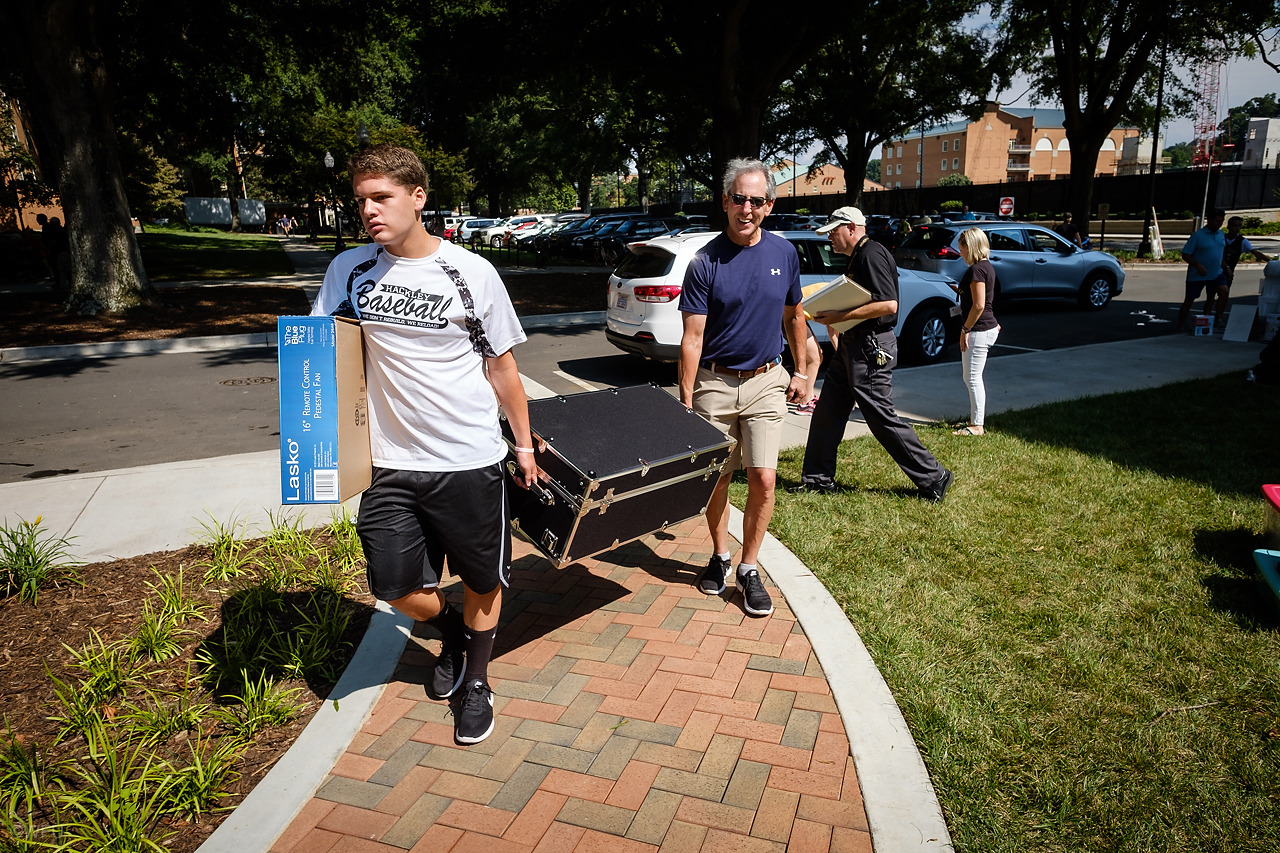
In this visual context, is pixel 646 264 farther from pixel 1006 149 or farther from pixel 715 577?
pixel 1006 149

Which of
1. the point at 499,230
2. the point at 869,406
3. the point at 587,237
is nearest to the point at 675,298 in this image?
the point at 869,406

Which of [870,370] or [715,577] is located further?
[870,370]

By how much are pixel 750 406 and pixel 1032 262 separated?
1328cm

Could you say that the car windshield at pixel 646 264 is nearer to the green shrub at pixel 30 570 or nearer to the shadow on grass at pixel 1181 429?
the shadow on grass at pixel 1181 429

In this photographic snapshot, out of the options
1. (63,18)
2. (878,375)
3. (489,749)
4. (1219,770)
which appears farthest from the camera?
(63,18)

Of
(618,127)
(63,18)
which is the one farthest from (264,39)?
(618,127)

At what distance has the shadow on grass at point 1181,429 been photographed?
5773 mm

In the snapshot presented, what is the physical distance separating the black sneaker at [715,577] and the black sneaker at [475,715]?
139 centimetres

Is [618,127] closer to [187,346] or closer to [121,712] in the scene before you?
[187,346]

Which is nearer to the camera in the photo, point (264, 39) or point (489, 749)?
point (489, 749)

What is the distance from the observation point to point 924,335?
33.5 ft

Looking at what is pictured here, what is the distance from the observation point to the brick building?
98688mm

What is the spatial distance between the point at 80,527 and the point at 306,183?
3737 centimetres

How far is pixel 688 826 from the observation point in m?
2.56
